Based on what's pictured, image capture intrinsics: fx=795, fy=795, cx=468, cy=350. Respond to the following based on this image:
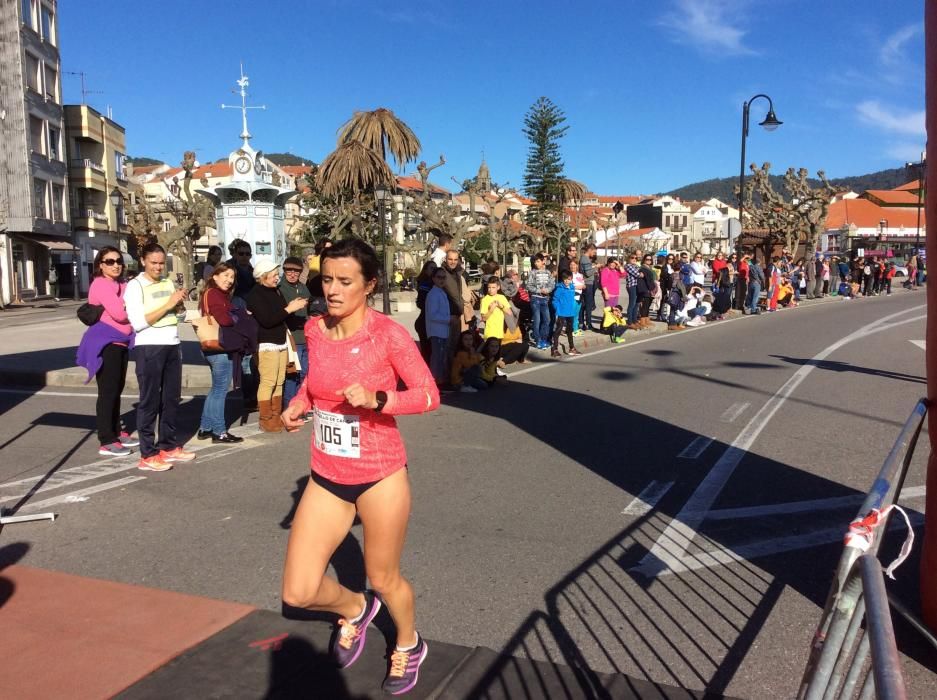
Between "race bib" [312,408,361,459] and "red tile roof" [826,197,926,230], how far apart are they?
95.5 meters

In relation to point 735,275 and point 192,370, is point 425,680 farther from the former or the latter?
point 735,275

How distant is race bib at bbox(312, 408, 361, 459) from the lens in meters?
3.21

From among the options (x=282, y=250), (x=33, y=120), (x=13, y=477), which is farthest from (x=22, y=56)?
(x=13, y=477)

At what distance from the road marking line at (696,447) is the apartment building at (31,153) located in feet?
129

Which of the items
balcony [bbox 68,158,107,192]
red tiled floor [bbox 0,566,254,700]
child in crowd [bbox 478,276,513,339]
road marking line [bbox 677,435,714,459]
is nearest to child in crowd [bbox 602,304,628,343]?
child in crowd [bbox 478,276,513,339]

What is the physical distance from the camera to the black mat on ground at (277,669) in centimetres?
327

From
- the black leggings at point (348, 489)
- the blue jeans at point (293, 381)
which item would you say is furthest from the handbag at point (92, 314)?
the black leggings at point (348, 489)

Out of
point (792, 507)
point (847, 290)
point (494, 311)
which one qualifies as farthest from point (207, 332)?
point (847, 290)

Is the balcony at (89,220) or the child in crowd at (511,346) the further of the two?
the balcony at (89,220)

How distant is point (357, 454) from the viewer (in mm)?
3201

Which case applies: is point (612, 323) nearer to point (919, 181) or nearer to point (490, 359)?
point (490, 359)

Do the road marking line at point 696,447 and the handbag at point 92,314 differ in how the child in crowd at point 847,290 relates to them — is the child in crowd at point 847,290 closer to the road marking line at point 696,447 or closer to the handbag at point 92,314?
the road marking line at point 696,447

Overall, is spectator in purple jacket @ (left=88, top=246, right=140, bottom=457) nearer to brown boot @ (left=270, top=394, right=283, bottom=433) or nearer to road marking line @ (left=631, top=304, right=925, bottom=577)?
brown boot @ (left=270, top=394, right=283, bottom=433)

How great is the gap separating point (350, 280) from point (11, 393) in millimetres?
9797
